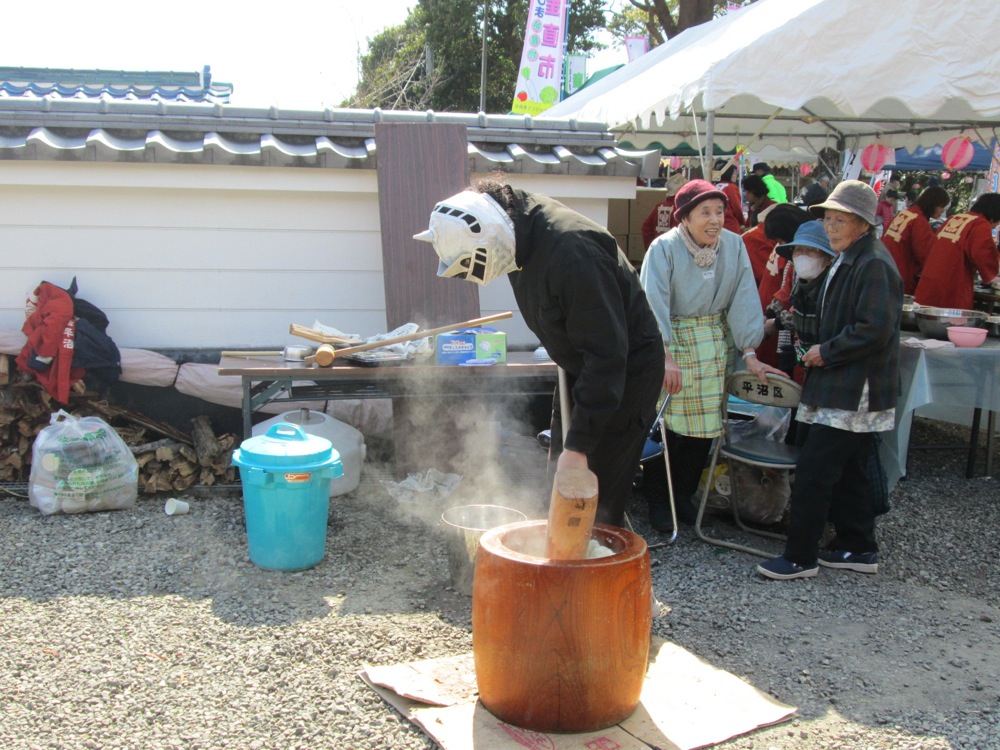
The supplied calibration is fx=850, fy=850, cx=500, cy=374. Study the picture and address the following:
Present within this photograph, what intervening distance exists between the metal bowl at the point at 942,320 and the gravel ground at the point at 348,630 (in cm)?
125

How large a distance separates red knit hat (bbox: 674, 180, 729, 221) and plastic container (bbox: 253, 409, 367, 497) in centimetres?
260

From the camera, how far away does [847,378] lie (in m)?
4.30

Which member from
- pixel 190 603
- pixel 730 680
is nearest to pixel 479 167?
pixel 190 603

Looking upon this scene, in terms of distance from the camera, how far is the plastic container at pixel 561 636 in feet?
9.03

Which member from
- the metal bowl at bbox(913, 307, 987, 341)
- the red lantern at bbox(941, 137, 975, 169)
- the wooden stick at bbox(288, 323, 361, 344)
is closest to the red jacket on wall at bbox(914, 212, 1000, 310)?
the metal bowl at bbox(913, 307, 987, 341)

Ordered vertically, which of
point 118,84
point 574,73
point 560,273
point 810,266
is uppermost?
point 574,73

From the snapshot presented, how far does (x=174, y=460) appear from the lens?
573 centimetres

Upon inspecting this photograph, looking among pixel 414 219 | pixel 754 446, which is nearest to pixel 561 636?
pixel 754 446

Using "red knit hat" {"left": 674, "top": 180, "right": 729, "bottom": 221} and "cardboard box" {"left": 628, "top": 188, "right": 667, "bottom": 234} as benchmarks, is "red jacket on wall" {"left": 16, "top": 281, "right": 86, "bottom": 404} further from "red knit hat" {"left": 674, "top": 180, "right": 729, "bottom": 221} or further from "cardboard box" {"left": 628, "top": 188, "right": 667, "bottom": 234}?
"cardboard box" {"left": 628, "top": 188, "right": 667, "bottom": 234}

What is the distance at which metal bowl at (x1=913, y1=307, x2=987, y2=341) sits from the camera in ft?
18.8

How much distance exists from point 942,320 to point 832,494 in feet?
6.30

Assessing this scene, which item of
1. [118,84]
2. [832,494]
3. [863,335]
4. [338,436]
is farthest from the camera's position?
[118,84]

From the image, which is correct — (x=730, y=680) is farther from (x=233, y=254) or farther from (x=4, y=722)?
(x=233, y=254)

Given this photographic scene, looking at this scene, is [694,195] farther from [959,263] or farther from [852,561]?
[959,263]
